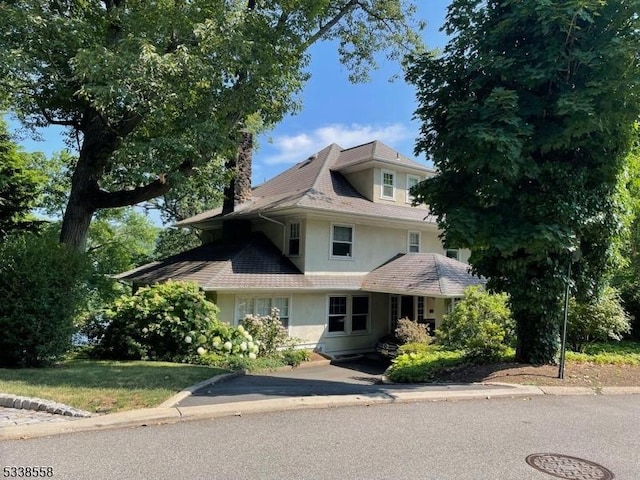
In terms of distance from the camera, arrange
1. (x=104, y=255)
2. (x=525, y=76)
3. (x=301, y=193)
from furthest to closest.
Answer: (x=104, y=255)
(x=301, y=193)
(x=525, y=76)

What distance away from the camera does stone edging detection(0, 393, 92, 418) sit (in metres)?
5.21

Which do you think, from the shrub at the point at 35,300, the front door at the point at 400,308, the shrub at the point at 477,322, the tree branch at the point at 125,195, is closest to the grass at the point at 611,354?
the shrub at the point at 477,322

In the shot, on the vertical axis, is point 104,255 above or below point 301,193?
below

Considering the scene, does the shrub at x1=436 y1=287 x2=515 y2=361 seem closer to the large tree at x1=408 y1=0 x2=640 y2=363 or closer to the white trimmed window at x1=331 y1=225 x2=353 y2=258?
the large tree at x1=408 y1=0 x2=640 y2=363

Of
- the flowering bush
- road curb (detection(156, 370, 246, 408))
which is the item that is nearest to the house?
the flowering bush

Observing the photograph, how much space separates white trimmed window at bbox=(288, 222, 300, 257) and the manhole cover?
46.5 ft

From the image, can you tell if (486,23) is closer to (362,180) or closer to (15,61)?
(15,61)

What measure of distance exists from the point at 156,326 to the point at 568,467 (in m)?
10.7

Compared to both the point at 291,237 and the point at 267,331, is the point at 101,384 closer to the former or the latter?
the point at 267,331

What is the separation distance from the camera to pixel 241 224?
20984mm

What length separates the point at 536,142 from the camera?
8.41 meters

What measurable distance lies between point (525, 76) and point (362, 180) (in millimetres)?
12601

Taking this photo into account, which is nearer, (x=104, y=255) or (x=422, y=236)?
(x=422, y=236)

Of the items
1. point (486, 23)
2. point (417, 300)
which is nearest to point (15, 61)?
point (486, 23)
